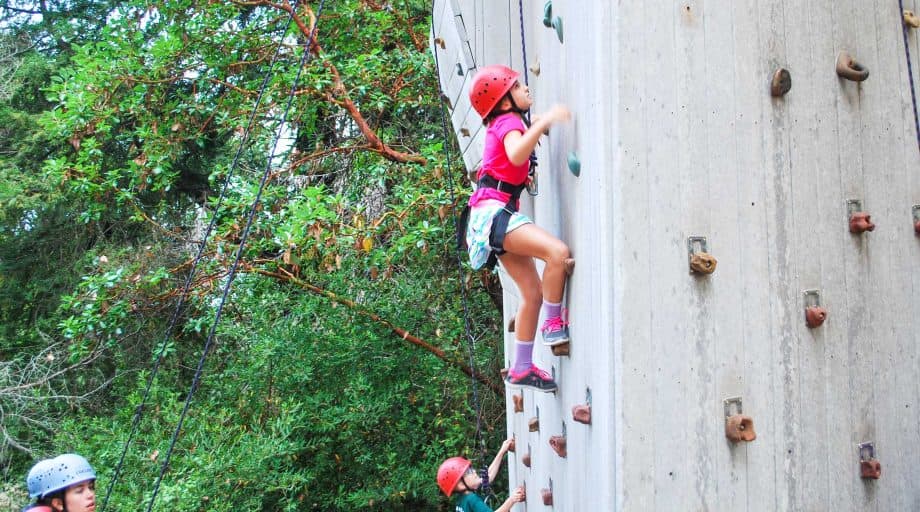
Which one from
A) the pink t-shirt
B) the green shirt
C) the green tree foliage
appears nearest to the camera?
the pink t-shirt

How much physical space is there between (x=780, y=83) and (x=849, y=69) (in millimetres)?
316

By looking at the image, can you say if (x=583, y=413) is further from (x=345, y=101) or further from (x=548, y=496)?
(x=345, y=101)

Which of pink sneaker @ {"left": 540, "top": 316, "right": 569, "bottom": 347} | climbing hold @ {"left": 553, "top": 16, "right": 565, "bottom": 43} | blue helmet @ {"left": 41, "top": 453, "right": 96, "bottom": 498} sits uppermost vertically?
climbing hold @ {"left": 553, "top": 16, "right": 565, "bottom": 43}

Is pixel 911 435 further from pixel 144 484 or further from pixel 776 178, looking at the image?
pixel 144 484

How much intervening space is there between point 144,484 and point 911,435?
21.8 ft

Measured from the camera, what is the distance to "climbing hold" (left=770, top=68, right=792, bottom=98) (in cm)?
284

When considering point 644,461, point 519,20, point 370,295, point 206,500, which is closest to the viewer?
point 644,461

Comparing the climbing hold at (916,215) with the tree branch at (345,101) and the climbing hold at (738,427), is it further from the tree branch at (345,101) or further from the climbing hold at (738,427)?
the tree branch at (345,101)

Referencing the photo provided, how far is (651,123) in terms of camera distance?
8.91ft

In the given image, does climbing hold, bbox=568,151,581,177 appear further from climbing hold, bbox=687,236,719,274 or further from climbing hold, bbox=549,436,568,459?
climbing hold, bbox=549,436,568,459

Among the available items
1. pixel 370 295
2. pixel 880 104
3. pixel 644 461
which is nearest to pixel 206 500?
pixel 370 295

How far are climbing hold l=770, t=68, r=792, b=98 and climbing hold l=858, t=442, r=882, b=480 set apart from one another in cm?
118

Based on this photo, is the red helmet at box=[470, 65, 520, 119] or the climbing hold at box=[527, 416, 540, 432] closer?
the red helmet at box=[470, 65, 520, 119]

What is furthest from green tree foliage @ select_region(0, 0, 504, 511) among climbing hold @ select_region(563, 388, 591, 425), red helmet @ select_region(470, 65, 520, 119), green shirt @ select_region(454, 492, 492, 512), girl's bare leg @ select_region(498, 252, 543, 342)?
climbing hold @ select_region(563, 388, 591, 425)
